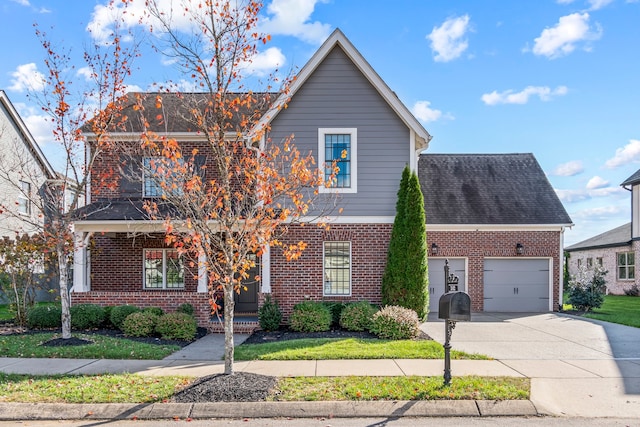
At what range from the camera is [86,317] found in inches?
483

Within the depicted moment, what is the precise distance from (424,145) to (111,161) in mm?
9631

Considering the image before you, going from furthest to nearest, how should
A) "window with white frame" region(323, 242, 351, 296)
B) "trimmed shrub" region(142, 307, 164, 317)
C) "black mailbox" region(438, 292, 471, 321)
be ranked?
"window with white frame" region(323, 242, 351, 296) → "trimmed shrub" region(142, 307, 164, 317) → "black mailbox" region(438, 292, 471, 321)

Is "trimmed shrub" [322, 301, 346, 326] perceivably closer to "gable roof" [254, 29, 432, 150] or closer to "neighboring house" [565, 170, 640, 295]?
"gable roof" [254, 29, 432, 150]

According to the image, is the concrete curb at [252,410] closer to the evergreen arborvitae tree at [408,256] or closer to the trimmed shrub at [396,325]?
the trimmed shrub at [396,325]

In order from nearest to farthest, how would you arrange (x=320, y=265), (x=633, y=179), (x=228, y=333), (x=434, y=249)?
(x=228, y=333), (x=320, y=265), (x=434, y=249), (x=633, y=179)

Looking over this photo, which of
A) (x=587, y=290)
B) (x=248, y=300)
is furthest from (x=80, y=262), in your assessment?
(x=587, y=290)

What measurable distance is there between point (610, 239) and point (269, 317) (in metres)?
25.1

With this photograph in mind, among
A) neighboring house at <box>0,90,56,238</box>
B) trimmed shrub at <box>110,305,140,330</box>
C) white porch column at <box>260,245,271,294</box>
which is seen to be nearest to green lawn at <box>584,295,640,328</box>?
white porch column at <box>260,245,271,294</box>

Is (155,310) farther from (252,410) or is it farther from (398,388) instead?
(398,388)

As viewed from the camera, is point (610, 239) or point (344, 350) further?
point (610, 239)

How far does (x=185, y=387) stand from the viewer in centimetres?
693

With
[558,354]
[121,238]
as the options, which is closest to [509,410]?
[558,354]

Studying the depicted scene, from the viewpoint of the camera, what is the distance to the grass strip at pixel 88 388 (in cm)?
648

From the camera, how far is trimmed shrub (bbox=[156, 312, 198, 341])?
1124cm
